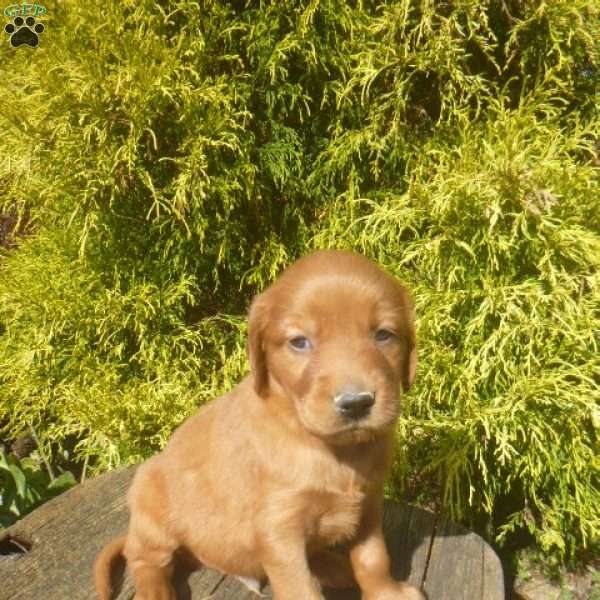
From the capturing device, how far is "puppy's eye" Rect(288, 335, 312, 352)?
1.48 m

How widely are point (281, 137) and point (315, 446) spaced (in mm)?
1933

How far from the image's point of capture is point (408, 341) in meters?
1.60

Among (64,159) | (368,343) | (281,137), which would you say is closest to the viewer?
(368,343)

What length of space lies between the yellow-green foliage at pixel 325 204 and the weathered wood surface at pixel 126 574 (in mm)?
672

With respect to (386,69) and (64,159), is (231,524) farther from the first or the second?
(386,69)

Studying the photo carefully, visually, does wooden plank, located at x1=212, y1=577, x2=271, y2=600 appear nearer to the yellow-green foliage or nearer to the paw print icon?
the yellow-green foliage

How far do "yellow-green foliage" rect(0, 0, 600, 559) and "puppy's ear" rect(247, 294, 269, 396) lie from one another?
133 cm

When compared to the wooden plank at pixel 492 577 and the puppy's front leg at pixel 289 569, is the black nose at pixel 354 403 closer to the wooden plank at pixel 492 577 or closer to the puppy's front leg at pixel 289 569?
the puppy's front leg at pixel 289 569

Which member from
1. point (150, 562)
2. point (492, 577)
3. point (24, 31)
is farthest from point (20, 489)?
point (492, 577)

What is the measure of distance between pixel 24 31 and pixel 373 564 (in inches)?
107

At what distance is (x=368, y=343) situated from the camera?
1442 mm

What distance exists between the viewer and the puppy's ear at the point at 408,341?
158 centimetres

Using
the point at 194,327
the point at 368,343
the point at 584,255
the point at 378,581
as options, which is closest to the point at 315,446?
the point at 368,343

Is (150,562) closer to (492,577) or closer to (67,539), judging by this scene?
(67,539)
